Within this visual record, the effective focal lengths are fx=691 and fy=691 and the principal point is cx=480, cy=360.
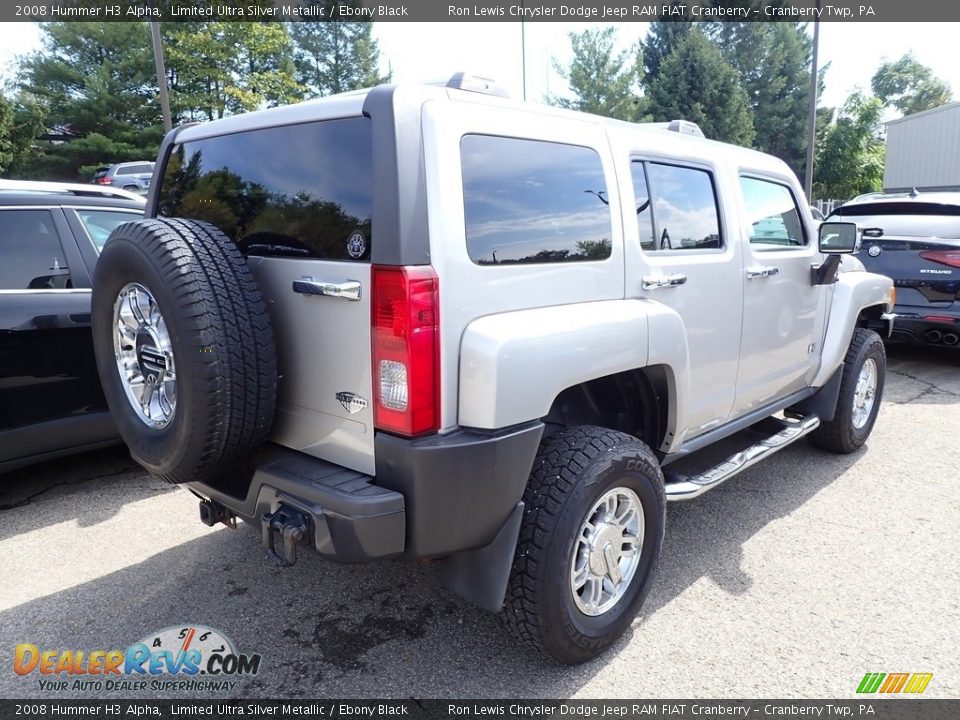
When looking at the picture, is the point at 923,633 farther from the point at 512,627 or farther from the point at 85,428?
the point at 85,428

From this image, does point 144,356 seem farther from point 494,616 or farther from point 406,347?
point 494,616

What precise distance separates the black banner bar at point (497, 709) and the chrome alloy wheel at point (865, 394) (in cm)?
274

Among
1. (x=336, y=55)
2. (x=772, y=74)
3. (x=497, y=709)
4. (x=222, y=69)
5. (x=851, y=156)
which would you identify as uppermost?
(x=772, y=74)

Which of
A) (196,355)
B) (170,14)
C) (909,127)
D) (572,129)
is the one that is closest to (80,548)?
(196,355)

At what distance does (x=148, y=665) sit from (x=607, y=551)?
1826 mm

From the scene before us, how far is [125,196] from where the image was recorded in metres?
4.83

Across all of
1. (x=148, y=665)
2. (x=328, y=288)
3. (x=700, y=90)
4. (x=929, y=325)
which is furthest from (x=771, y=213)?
(x=700, y=90)

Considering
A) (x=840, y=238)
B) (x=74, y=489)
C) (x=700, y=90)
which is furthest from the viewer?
(x=700, y=90)

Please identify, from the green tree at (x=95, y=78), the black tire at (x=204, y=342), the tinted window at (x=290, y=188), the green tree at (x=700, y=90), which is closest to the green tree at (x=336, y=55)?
the green tree at (x=95, y=78)

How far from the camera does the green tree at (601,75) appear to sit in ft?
127

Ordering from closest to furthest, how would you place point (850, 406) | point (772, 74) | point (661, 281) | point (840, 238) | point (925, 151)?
1. point (661, 281)
2. point (840, 238)
3. point (850, 406)
4. point (925, 151)
5. point (772, 74)

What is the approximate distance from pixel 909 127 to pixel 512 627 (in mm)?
28193

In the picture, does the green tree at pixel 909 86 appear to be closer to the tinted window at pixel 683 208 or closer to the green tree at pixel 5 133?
the green tree at pixel 5 133

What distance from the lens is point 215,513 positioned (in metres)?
2.72
